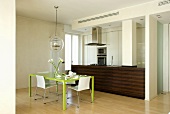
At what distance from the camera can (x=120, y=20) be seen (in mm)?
5430

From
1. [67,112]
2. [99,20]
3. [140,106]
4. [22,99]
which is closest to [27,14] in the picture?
[99,20]

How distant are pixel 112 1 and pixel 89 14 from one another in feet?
5.36

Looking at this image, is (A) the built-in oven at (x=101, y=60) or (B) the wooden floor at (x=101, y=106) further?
(A) the built-in oven at (x=101, y=60)

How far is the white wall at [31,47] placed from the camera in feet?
20.8

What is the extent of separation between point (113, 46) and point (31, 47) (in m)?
3.75

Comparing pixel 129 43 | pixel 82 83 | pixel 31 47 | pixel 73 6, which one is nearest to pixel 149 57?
pixel 129 43

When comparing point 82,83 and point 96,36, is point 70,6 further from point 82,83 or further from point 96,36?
point 82,83

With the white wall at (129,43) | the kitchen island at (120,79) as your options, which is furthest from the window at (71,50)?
the white wall at (129,43)

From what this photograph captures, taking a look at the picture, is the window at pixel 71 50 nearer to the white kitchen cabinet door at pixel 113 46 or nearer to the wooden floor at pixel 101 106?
the white kitchen cabinet door at pixel 113 46

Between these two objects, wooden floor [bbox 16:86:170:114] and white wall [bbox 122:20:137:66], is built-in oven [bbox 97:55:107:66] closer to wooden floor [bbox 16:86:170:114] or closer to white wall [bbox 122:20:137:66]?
white wall [bbox 122:20:137:66]
